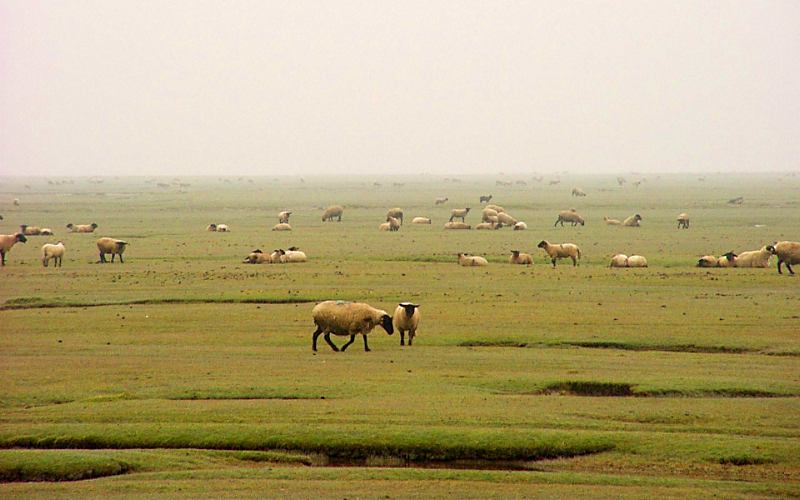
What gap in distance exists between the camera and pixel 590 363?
2259 centimetres

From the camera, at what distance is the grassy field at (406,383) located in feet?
49.4

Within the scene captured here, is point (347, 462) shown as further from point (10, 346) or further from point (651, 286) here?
point (651, 286)

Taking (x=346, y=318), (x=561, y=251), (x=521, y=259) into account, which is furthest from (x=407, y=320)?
(x=561, y=251)

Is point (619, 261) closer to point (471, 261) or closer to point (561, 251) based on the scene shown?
point (561, 251)

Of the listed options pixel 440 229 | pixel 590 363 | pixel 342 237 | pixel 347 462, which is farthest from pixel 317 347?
pixel 440 229

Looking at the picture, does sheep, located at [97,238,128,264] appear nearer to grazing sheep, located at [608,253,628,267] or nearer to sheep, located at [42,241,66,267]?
sheep, located at [42,241,66,267]

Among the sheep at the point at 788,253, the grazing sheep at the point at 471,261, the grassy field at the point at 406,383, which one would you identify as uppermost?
the sheep at the point at 788,253

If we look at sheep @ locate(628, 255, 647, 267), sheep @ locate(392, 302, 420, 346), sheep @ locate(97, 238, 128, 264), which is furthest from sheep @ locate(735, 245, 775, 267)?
sheep @ locate(97, 238, 128, 264)

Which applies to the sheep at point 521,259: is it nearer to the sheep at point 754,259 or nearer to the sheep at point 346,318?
the sheep at point 754,259

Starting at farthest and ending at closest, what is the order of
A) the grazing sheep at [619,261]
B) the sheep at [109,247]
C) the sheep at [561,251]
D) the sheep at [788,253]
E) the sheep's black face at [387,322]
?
1. the sheep at [109,247]
2. the sheep at [561,251]
3. the grazing sheep at [619,261]
4. the sheep at [788,253]
5. the sheep's black face at [387,322]

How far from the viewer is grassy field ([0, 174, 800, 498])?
1507cm

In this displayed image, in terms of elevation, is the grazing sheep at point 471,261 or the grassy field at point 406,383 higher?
the grazing sheep at point 471,261

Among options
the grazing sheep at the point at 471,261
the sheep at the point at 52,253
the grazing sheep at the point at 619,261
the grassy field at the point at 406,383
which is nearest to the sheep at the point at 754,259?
the grassy field at the point at 406,383

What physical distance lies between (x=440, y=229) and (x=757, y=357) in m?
40.3
